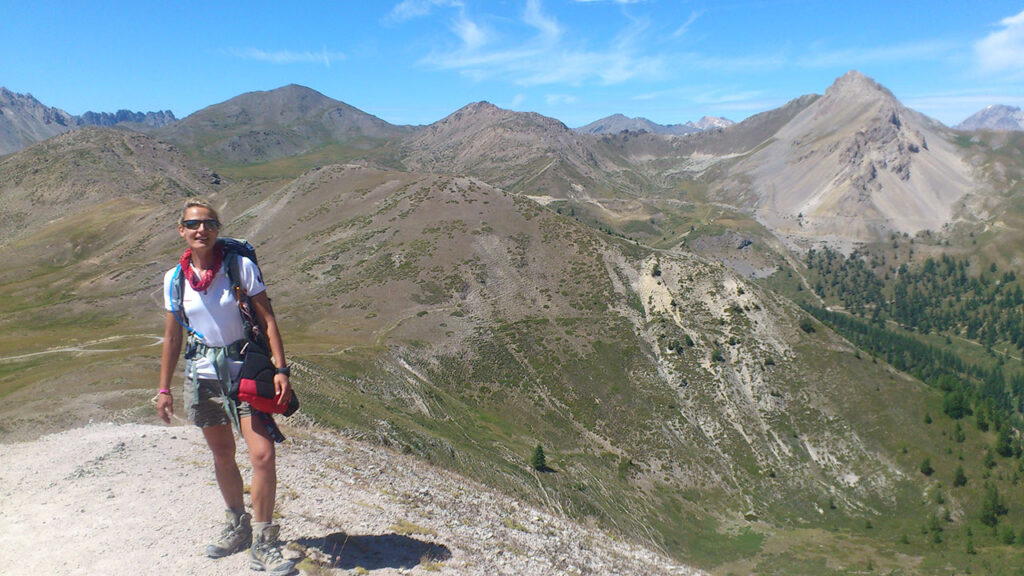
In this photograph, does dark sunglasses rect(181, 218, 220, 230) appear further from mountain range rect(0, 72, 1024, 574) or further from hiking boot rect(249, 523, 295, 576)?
mountain range rect(0, 72, 1024, 574)

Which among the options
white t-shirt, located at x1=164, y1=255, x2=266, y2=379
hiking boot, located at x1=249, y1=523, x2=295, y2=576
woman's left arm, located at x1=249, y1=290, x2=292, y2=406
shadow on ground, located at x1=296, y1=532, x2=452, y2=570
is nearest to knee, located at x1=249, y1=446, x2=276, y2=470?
woman's left arm, located at x1=249, y1=290, x2=292, y2=406

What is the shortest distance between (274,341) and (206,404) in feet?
5.34

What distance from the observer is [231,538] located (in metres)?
10.2

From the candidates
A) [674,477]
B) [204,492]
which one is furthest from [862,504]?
[204,492]

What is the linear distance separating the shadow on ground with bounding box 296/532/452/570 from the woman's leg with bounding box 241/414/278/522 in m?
2.07

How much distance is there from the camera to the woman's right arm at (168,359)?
9.54 meters

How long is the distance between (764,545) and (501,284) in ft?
175

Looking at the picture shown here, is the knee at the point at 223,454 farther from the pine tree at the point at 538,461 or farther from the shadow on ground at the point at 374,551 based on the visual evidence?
the pine tree at the point at 538,461

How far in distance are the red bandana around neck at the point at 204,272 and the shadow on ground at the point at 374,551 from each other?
18.7 feet

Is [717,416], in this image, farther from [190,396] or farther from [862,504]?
[190,396]

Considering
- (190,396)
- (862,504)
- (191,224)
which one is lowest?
(862,504)

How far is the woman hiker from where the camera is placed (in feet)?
29.9

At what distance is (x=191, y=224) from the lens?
9.03 meters

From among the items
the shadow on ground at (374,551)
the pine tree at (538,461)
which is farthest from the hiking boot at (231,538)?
the pine tree at (538,461)
